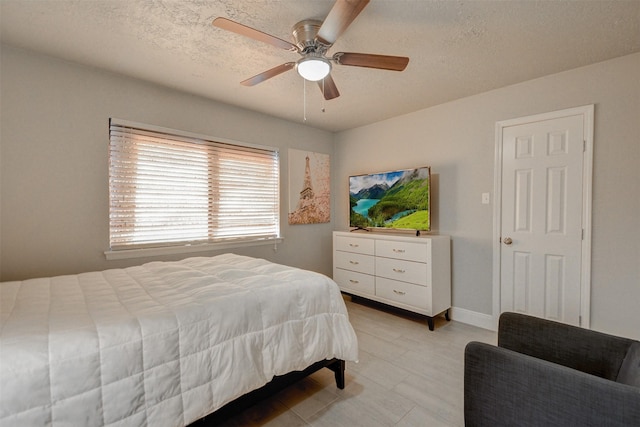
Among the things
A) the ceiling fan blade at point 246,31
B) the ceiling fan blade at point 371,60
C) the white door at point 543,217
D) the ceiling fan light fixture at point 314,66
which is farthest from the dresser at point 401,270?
the ceiling fan blade at point 246,31

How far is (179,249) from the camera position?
2834mm

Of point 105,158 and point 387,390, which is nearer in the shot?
point 387,390

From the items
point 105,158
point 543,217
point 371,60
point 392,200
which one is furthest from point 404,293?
point 105,158

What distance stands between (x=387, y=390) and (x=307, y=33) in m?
2.44

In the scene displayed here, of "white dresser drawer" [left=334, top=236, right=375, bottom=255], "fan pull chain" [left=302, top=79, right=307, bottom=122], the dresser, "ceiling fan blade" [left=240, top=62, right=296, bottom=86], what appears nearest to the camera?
"ceiling fan blade" [left=240, top=62, right=296, bottom=86]

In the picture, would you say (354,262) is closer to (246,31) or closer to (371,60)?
(371,60)

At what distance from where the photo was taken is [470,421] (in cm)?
128

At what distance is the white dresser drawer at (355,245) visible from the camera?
344 centimetres

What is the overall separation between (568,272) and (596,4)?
2035 mm

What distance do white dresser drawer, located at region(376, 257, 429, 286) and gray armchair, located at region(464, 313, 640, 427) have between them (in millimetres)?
1402

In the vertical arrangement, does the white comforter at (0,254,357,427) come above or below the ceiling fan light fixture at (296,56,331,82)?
below

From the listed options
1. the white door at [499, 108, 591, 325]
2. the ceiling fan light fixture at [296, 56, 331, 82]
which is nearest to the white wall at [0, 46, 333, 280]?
the ceiling fan light fixture at [296, 56, 331, 82]

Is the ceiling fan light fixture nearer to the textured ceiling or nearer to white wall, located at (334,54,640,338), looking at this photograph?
the textured ceiling

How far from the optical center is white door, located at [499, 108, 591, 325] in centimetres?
245
